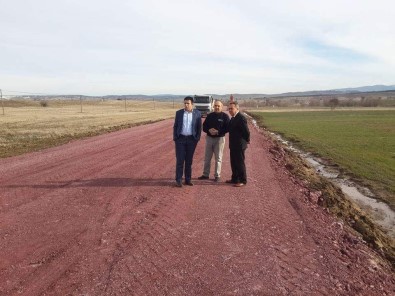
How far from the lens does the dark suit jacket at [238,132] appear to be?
9445 mm

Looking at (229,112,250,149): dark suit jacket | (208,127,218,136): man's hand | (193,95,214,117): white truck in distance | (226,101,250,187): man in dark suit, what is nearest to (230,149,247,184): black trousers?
(226,101,250,187): man in dark suit

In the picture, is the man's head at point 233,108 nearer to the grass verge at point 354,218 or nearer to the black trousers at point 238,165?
the black trousers at point 238,165

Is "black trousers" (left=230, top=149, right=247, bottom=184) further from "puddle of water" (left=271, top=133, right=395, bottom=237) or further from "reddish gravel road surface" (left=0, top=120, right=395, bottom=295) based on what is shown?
"puddle of water" (left=271, top=133, right=395, bottom=237)

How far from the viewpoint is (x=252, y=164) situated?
12.9 metres

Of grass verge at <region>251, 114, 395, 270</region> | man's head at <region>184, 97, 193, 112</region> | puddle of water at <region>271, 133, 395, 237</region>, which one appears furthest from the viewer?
man's head at <region>184, 97, 193, 112</region>

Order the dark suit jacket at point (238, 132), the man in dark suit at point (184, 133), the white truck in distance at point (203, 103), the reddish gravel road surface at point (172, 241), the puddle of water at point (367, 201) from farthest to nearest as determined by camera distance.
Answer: the white truck in distance at point (203, 103), the dark suit jacket at point (238, 132), the man in dark suit at point (184, 133), the puddle of water at point (367, 201), the reddish gravel road surface at point (172, 241)

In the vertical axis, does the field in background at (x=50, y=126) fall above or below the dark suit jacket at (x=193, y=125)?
below

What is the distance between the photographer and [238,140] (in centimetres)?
953

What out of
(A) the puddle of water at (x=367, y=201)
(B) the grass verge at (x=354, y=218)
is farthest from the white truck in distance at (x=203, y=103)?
(B) the grass verge at (x=354, y=218)

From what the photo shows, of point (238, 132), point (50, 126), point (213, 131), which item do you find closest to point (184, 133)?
point (213, 131)

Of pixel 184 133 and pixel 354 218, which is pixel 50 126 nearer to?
pixel 184 133

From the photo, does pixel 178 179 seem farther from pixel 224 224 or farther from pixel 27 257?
pixel 27 257

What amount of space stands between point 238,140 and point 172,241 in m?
4.22

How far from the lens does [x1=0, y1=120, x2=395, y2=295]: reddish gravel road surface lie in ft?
15.1
